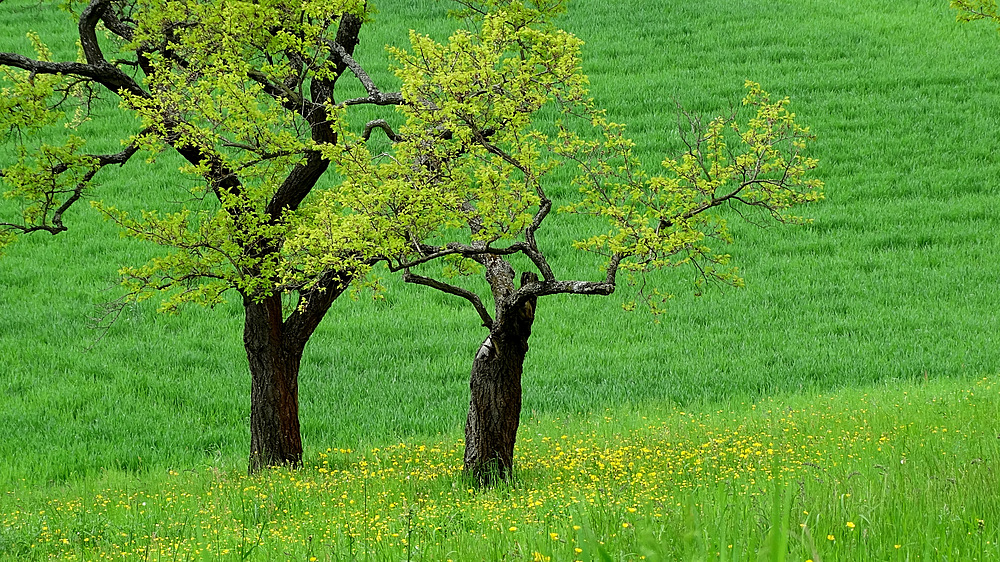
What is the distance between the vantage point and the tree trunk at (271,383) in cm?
1123

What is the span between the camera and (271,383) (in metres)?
11.3

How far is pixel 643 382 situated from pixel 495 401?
255 inches

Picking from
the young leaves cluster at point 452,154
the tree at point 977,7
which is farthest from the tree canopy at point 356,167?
the tree at point 977,7

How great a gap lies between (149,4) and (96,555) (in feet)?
23.3

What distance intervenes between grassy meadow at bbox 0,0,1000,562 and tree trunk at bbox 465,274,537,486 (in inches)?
15.8

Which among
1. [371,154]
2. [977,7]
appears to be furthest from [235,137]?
[977,7]

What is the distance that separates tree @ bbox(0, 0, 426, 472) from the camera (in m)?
9.43

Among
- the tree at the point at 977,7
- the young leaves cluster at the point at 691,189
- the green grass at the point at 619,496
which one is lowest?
the green grass at the point at 619,496

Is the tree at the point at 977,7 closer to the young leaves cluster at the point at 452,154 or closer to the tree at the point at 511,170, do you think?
the tree at the point at 511,170

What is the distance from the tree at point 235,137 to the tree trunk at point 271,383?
0.02 m

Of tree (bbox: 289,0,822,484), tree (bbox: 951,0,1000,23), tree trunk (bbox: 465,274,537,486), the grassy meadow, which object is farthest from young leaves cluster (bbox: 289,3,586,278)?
tree (bbox: 951,0,1000,23)

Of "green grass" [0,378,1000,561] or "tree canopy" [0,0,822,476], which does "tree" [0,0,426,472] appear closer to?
"tree canopy" [0,0,822,476]

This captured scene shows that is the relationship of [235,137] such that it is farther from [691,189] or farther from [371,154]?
[691,189]

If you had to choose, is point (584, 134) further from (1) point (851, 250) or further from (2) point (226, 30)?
(2) point (226, 30)
